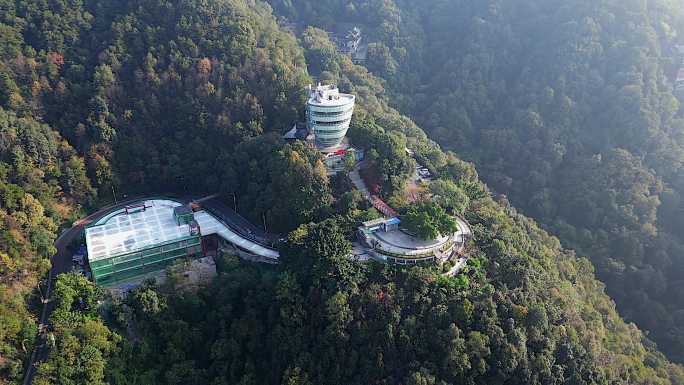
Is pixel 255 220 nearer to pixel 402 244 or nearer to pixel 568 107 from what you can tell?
pixel 402 244

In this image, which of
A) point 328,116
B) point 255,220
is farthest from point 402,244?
point 255,220

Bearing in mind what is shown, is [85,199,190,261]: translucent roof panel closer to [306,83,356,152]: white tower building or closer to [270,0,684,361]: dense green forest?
[306,83,356,152]: white tower building

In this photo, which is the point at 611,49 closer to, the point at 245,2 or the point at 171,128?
the point at 245,2

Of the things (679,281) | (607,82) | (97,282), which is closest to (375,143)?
(97,282)

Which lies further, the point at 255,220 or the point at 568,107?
the point at 568,107

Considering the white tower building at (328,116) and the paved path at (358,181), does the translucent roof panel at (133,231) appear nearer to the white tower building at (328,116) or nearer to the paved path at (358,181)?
the white tower building at (328,116)
